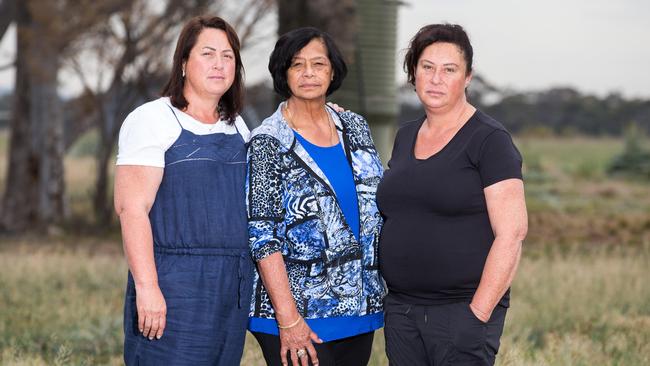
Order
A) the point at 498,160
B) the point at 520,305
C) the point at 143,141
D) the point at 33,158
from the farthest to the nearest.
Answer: the point at 33,158 → the point at 520,305 → the point at 143,141 → the point at 498,160

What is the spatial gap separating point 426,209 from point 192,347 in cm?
113

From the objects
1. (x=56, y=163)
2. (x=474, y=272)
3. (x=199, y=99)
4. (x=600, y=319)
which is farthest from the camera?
(x=56, y=163)

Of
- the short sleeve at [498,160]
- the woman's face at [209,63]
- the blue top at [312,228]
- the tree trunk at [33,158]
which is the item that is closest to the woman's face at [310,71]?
the blue top at [312,228]

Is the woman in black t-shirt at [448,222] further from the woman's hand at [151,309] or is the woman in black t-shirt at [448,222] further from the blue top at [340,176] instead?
the woman's hand at [151,309]

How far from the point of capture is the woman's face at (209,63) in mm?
3963

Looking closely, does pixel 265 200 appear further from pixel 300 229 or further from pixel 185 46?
pixel 185 46

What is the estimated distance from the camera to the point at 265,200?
3.77 metres

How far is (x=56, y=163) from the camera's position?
19.3 m

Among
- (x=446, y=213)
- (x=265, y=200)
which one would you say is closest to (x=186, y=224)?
(x=265, y=200)

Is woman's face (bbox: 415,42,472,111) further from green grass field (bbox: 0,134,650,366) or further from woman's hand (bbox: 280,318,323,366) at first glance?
green grass field (bbox: 0,134,650,366)

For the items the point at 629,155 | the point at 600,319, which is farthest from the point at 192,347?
the point at 629,155

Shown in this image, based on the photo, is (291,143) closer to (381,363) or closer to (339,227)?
(339,227)

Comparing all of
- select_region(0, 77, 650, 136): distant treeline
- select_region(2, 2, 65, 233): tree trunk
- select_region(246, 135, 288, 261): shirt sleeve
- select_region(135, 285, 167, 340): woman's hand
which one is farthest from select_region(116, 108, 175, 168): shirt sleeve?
select_region(0, 77, 650, 136): distant treeline

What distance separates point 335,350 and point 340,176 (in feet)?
2.46
